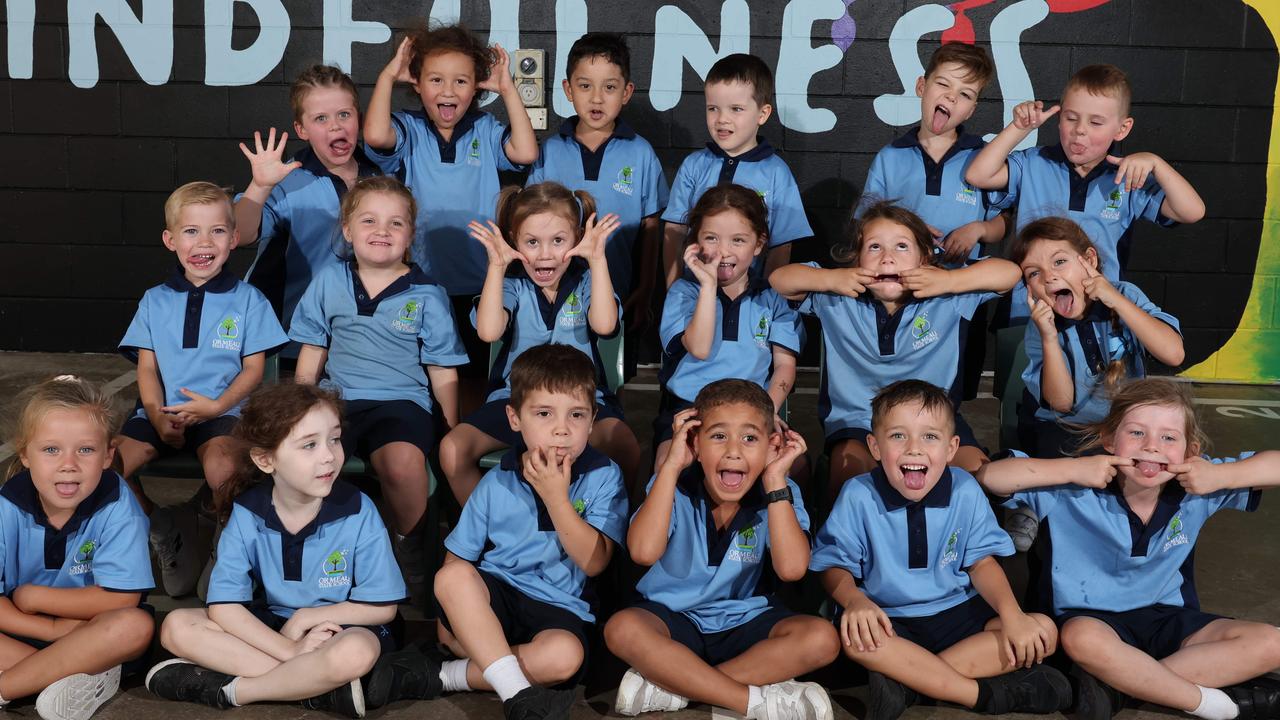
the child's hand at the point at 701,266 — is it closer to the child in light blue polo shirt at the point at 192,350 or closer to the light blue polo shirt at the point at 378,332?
the light blue polo shirt at the point at 378,332

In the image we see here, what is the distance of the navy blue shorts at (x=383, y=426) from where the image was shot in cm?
315

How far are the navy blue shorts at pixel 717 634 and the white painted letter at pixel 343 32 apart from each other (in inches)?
129

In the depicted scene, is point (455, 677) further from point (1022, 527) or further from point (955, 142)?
point (955, 142)

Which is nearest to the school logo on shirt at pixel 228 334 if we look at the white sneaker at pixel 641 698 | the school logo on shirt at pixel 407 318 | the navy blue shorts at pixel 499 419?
the school logo on shirt at pixel 407 318

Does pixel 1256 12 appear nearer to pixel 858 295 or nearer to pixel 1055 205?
pixel 1055 205

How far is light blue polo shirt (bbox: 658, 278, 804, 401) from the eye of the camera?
332 centimetres

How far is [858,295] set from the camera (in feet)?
11.0

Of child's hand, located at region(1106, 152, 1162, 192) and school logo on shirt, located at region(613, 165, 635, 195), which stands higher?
child's hand, located at region(1106, 152, 1162, 192)

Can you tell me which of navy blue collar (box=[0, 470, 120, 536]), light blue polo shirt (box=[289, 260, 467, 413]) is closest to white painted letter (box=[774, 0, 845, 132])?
light blue polo shirt (box=[289, 260, 467, 413])

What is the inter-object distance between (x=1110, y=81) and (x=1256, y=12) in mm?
1981

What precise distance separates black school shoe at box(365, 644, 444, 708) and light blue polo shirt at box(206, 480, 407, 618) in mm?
132

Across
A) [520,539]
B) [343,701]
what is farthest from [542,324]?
[343,701]

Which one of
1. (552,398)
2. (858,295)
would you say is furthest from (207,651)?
(858,295)

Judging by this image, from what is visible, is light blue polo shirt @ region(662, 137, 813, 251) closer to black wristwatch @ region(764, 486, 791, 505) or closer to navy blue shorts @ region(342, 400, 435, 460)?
navy blue shorts @ region(342, 400, 435, 460)
